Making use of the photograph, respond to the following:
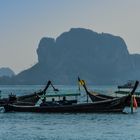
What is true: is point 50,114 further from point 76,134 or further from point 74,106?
point 76,134

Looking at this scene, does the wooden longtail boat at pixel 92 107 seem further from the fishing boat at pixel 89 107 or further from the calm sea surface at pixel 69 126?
the calm sea surface at pixel 69 126

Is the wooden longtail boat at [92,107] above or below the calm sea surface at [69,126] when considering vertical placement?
above

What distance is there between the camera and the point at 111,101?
2891 inches

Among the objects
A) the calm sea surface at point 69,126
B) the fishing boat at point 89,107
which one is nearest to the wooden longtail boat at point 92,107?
the fishing boat at point 89,107

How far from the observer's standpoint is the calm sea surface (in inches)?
2035

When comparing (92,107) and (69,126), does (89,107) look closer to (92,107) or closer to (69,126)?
(92,107)

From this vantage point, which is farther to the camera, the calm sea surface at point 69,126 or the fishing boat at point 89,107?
the fishing boat at point 89,107

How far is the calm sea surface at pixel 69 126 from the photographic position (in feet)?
170

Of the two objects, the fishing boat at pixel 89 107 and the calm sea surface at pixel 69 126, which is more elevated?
the fishing boat at pixel 89 107

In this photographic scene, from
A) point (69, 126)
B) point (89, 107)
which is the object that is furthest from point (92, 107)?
point (69, 126)

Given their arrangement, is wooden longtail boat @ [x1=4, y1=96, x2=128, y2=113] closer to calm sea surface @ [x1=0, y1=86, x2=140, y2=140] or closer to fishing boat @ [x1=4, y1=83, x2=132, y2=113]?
fishing boat @ [x1=4, y1=83, x2=132, y2=113]

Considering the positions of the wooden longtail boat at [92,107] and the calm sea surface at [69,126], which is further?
the wooden longtail boat at [92,107]

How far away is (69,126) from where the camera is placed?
61.0 metres

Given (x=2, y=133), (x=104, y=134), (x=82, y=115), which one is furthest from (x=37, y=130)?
(x=82, y=115)
